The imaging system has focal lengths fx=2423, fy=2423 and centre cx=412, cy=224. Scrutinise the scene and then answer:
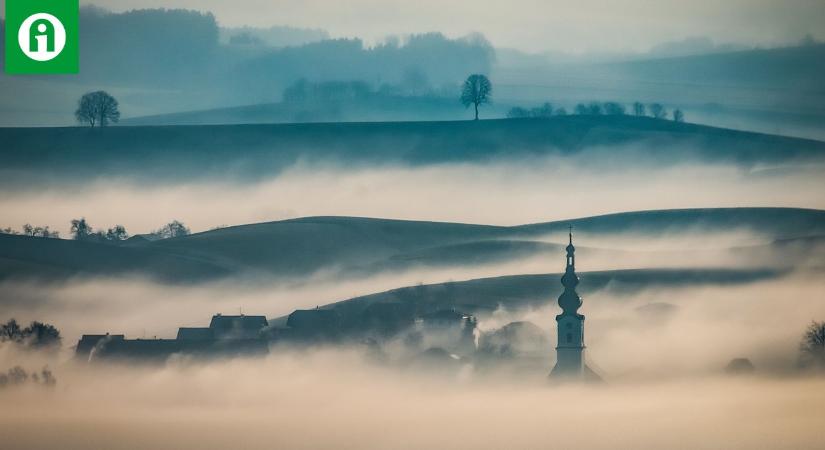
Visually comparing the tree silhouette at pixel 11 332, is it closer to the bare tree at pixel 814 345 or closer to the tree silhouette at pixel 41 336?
the tree silhouette at pixel 41 336

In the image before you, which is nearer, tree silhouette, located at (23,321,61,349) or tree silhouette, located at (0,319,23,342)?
tree silhouette, located at (23,321,61,349)

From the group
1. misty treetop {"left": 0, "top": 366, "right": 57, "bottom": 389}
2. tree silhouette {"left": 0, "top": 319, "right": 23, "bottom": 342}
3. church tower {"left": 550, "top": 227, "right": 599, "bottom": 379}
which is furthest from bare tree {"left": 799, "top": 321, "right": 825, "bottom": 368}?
tree silhouette {"left": 0, "top": 319, "right": 23, "bottom": 342}

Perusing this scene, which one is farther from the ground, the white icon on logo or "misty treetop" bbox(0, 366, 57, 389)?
the white icon on logo

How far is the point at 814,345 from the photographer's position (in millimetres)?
170625

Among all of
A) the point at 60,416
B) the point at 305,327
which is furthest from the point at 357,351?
the point at 60,416

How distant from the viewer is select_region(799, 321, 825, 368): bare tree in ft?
549

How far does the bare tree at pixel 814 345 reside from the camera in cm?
16738

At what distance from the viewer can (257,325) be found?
189m

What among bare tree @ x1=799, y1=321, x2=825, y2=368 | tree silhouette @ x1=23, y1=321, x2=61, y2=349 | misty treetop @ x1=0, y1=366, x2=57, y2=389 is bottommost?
misty treetop @ x1=0, y1=366, x2=57, y2=389

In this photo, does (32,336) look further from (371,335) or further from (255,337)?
(371,335)

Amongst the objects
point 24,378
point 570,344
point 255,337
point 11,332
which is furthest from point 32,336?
point 570,344

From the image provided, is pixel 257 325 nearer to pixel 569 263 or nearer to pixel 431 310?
pixel 431 310

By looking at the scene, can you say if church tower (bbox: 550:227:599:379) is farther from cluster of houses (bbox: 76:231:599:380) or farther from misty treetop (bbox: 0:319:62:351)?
misty treetop (bbox: 0:319:62:351)

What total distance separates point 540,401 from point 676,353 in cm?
1895
